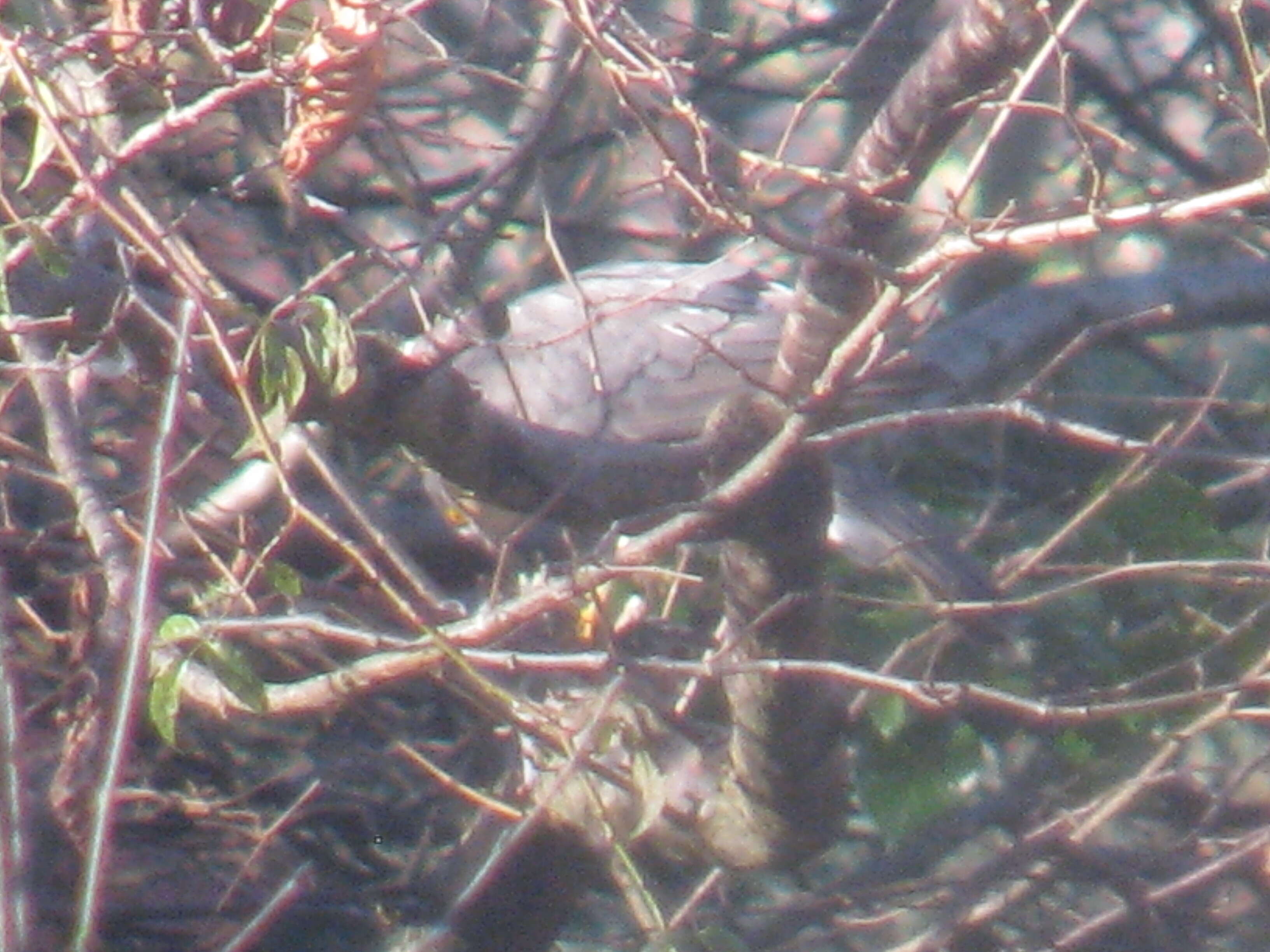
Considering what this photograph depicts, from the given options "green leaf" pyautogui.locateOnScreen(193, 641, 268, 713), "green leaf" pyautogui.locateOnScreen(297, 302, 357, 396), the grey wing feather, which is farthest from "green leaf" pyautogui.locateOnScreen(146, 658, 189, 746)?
the grey wing feather

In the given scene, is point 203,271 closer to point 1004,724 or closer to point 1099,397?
point 1099,397

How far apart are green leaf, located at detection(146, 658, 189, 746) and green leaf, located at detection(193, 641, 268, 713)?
0.11 feet

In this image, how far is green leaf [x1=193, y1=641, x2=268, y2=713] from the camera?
2.25 m

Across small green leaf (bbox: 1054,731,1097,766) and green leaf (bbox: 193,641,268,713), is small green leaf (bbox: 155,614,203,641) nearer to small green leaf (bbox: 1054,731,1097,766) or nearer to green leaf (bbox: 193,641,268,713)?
green leaf (bbox: 193,641,268,713)

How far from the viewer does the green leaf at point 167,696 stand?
2273 mm

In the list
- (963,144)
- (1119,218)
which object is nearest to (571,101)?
(963,144)

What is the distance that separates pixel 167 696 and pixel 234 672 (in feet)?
0.29

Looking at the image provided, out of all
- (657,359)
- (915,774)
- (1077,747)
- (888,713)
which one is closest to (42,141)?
(888,713)

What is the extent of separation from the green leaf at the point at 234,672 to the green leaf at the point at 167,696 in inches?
1.3

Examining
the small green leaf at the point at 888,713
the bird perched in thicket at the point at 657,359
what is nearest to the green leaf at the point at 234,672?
the small green leaf at the point at 888,713

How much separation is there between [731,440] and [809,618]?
0.33 metres

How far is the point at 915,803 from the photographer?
301 centimetres

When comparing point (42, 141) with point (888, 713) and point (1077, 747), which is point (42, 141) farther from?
point (1077, 747)

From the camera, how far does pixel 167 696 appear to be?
2.27 meters
